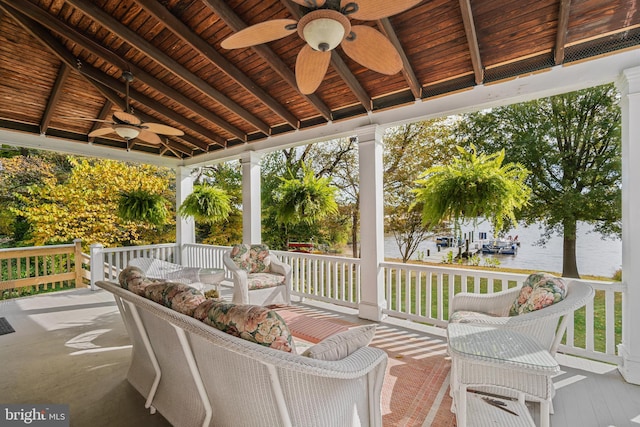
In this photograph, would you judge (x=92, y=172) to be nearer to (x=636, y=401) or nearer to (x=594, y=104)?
(x=636, y=401)

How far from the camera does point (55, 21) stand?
3.15 m

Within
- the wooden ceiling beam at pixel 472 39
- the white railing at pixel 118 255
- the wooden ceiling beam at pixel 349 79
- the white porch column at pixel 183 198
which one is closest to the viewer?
the wooden ceiling beam at pixel 472 39

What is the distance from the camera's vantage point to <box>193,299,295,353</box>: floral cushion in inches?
46.1

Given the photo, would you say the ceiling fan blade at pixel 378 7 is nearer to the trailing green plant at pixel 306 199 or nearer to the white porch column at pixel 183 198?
the trailing green plant at pixel 306 199

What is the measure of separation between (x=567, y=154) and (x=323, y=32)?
21.2 ft

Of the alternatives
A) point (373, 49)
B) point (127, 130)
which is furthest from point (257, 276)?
point (373, 49)

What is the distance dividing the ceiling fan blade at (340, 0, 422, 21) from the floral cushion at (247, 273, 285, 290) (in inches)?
129

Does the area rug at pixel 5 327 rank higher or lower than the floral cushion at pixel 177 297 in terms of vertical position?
lower

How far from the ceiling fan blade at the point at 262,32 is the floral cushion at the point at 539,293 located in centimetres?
243

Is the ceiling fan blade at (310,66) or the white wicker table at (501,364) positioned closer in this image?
the white wicker table at (501,364)

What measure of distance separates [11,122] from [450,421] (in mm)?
6795

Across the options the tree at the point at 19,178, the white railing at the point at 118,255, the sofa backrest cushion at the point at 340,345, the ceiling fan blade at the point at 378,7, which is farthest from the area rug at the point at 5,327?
the tree at the point at 19,178

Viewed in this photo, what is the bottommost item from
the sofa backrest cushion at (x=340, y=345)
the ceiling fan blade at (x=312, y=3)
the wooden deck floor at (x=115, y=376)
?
the wooden deck floor at (x=115, y=376)

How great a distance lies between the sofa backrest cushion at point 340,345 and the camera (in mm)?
1269
